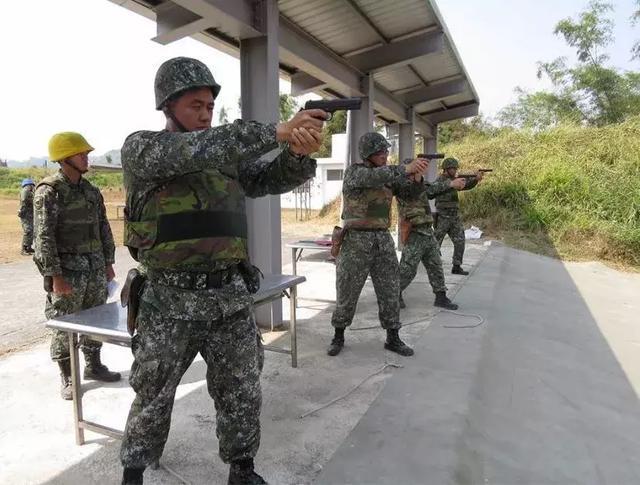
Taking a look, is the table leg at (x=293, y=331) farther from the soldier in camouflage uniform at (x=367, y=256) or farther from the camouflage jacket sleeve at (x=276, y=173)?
the camouflage jacket sleeve at (x=276, y=173)

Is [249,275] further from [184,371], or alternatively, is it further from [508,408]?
[508,408]

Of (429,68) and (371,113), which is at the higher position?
(429,68)

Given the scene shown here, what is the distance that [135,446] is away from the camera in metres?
1.95

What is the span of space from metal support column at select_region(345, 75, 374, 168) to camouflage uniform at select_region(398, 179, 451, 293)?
5.42 ft

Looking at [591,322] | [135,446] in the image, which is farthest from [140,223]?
[591,322]

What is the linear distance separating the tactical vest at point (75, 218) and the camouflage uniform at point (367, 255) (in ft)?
6.43

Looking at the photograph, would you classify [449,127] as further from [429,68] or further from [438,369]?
[438,369]

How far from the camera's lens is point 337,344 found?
13.5 ft

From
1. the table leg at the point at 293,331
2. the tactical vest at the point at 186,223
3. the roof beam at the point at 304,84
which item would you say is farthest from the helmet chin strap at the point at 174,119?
the roof beam at the point at 304,84

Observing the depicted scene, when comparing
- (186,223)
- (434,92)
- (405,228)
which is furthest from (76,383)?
(434,92)

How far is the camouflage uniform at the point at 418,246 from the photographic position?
5504mm

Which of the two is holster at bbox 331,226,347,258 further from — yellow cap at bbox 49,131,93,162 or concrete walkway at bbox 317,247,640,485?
yellow cap at bbox 49,131,93,162

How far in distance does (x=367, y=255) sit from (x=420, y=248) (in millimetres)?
1686

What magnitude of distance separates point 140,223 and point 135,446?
0.92m
